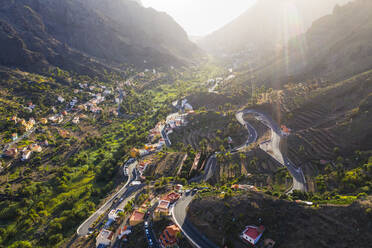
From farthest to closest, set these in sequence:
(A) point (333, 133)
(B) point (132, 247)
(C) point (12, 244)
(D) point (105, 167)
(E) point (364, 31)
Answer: (E) point (364, 31) → (D) point (105, 167) → (A) point (333, 133) → (C) point (12, 244) → (B) point (132, 247)

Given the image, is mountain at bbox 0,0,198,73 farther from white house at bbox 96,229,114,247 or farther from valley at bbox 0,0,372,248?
white house at bbox 96,229,114,247

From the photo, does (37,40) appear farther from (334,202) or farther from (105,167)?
(334,202)

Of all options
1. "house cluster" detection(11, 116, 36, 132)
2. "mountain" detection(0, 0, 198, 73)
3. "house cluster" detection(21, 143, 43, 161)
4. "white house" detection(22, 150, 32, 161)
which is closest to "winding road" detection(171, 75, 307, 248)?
"white house" detection(22, 150, 32, 161)

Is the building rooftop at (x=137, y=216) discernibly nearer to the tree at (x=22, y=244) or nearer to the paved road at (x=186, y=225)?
the paved road at (x=186, y=225)

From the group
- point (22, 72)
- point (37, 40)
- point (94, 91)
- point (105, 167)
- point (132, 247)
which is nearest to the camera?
point (132, 247)

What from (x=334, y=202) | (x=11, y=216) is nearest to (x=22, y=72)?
(x=11, y=216)

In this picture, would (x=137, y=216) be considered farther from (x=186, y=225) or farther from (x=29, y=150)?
(x=29, y=150)
